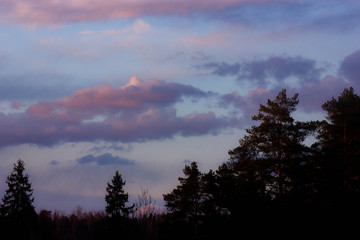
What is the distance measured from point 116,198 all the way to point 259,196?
469 inches

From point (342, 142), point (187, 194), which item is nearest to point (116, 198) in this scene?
point (187, 194)

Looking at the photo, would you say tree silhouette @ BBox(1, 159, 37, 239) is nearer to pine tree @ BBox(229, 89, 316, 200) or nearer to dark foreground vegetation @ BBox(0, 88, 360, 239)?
dark foreground vegetation @ BBox(0, 88, 360, 239)

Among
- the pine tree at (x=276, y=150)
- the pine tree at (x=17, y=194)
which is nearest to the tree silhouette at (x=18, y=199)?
the pine tree at (x=17, y=194)

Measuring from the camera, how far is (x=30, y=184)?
46.3 metres

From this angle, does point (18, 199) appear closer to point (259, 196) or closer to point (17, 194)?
point (17, 194)

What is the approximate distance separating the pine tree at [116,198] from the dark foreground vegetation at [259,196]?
0.08 meters

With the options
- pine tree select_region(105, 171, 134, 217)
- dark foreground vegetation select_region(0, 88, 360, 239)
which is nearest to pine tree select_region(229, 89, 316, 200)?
dark foreground vegetation select_region(0, 88, 360, 239)

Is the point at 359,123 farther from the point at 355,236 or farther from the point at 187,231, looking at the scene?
the point at 187,231

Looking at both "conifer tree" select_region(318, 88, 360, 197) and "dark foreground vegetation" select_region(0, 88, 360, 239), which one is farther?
"conifer tree" select_region(318, 88, 360, 197)

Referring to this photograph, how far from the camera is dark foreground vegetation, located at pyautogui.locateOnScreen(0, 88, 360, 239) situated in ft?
104

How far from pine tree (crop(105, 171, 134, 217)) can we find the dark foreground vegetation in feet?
0.25

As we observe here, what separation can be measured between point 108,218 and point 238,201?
31.3 feet

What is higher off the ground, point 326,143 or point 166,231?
point 326,143

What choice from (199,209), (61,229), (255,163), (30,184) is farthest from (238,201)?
(30,184)
